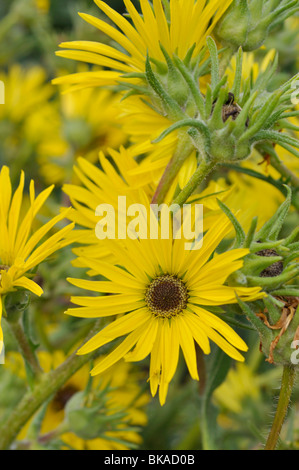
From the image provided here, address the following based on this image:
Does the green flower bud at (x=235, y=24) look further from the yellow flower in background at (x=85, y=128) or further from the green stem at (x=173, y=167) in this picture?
the yellow flower in background at (x=85, y=128)

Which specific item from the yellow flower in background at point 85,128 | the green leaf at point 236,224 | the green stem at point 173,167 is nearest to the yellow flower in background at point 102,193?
the green stem at point 173,167

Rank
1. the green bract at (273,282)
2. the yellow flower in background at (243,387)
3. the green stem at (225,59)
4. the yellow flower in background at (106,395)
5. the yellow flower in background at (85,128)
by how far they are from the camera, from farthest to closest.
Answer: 1. the yellow flower in background at (85,128)
2. the yellow flower in background at (243,387)
3. the yellow flower in background at (106,395)
4. the green stem at (225,59)
5. the green bract at (273,282)

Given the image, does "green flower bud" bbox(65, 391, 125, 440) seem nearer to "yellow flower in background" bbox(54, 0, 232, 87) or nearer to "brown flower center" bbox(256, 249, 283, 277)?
"brown flower center" bbox(256, 249, 283, 277)

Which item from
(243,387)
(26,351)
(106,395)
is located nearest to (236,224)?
(26,351)

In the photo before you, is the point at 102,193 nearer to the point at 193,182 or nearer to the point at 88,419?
the point at 193,182

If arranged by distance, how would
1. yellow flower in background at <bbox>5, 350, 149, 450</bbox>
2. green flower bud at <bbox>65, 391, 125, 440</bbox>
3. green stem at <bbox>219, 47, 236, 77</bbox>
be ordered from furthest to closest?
yellow flower in background at <bbox>5, 350, 149, 450</bbox>, green flower bud at <bbox>65, 391, 125, 440</bbox>, green stem at <bbox>219, 47, 236, 77</bbox>

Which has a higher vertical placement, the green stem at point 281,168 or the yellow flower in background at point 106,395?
the green stem at point 281,168

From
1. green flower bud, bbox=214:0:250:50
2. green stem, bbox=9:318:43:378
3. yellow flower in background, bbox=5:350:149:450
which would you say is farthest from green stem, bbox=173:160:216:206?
yellow flower in background, bbox=5:350:149:450
